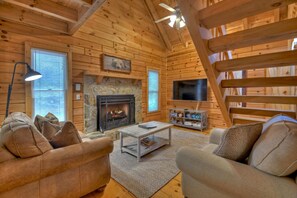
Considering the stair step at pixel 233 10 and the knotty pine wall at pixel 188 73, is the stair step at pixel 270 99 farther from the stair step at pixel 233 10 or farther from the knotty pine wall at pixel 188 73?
the knotty pine wall at pixel 188 73

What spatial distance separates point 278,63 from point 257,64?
0.18m

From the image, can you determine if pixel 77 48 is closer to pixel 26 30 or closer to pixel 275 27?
pixel 26 30

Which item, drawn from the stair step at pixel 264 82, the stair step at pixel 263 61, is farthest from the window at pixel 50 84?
the stair step at pixel 264 82

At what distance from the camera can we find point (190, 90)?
4762mm

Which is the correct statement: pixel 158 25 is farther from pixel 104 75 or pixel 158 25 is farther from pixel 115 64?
pixel 104 75

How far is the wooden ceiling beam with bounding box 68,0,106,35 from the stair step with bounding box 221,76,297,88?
2383 millimetres

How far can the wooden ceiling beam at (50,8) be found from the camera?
97.4 inches

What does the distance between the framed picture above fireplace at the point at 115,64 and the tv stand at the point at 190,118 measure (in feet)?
6.84

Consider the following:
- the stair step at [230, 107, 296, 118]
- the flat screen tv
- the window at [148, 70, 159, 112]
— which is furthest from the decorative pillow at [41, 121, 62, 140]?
the flat screen tv

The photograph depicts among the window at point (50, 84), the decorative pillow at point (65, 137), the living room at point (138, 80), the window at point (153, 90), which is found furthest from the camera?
the window at point (153, 90)

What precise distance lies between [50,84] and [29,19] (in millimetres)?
1227

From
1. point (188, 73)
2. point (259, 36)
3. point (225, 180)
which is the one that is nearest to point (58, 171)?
point (225, 180)

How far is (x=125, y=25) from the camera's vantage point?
4320 mm

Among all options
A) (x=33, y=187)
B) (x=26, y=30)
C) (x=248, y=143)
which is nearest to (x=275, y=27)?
(x=248, y=143)
